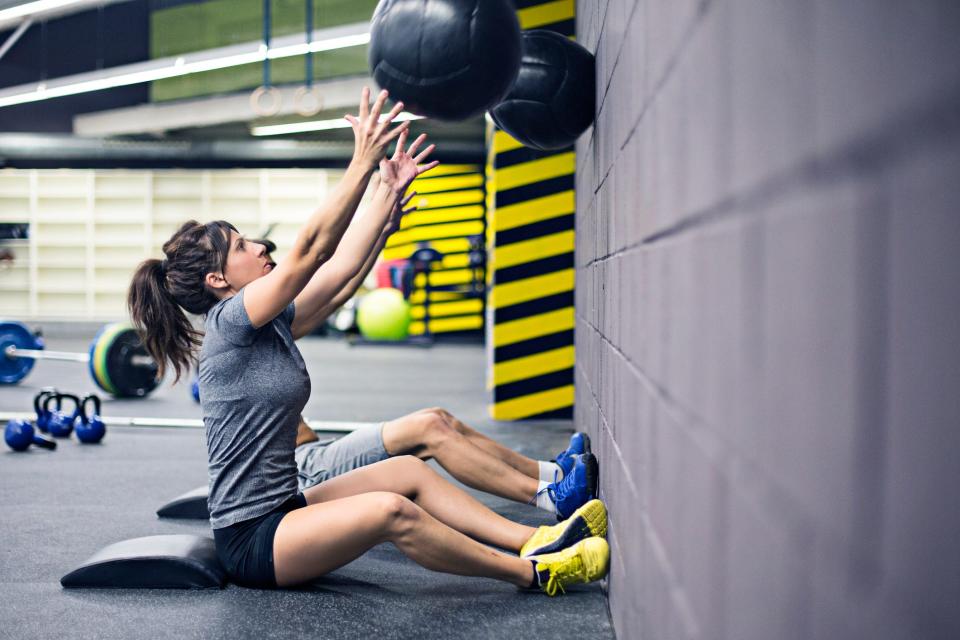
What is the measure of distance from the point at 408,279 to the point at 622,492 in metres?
9.81

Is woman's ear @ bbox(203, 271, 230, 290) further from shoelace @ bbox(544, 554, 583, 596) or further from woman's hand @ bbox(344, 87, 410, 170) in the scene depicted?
shoelace @ bbox(544, 554, 583, 596)

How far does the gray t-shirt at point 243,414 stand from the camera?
6.68ft

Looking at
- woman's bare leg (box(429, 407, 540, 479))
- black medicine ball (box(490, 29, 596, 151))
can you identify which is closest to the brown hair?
woman's bare leg (box(429, 407, 540, 479))

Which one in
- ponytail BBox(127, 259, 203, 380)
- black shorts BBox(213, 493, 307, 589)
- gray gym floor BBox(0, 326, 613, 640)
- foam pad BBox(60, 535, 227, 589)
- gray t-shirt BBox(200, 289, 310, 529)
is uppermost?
ponytail BBox(127, 259, 203, 380)

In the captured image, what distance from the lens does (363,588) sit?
2.17 metres

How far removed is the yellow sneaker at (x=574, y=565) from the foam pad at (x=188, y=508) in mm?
1302

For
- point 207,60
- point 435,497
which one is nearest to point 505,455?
point 435,497

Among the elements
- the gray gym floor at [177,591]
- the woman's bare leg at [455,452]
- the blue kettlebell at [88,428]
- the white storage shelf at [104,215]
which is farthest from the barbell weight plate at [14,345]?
the white storage shelf at [104,215]

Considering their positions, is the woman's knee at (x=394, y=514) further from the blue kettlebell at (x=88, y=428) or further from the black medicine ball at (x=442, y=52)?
the blue kettlebell at (x=88, y=428)

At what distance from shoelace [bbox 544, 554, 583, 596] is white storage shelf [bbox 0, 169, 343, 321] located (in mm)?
11755

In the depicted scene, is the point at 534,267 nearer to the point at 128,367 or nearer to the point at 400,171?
the point at 400,171

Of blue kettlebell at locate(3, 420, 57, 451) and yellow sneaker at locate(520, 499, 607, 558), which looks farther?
blue kettlebell at locate(3, 420, 57, 451)

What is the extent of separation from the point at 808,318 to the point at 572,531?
5.35 feet

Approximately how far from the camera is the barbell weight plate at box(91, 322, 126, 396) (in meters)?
5.59
